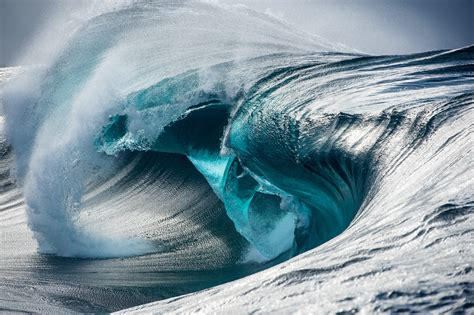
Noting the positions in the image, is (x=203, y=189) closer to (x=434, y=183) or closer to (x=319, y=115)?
(x=319, y=115)

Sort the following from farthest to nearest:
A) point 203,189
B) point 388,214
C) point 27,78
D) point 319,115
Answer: point 27,78, point 203,189, point 319,115, point 388,214

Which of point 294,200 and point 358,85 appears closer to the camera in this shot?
point 294,200

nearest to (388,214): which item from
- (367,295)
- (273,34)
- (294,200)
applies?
(367,295)

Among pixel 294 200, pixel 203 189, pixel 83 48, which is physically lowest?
pixel 203 189

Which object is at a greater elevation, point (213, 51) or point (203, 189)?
point (213, 51)

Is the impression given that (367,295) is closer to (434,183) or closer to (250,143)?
(434,183)

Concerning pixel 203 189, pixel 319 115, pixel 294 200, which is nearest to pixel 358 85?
pixel 319 115

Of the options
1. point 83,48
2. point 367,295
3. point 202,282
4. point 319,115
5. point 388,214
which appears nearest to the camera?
point 367,295
